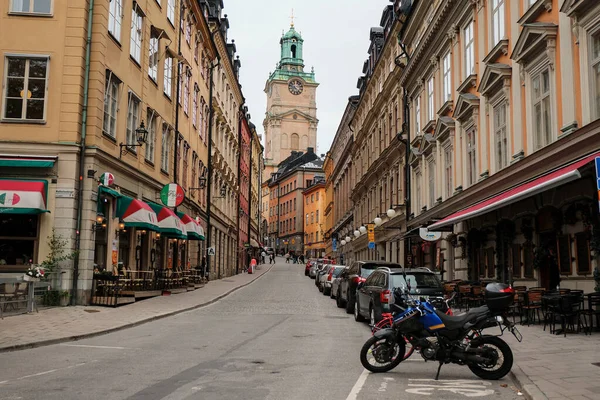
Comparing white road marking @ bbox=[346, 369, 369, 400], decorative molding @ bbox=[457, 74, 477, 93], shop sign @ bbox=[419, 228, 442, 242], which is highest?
decorative molding @ bbox=[457, 74, 477, 93]

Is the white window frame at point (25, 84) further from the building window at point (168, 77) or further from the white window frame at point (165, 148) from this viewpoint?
the building window at point (168, 77)

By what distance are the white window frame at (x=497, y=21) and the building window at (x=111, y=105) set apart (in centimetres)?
1278

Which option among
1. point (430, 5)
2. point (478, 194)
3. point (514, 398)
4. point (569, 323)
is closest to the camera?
point (514, 398)

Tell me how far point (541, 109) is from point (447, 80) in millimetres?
10087

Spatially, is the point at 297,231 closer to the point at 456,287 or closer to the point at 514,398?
the point at 456,287

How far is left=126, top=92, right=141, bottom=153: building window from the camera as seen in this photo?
23.5 m

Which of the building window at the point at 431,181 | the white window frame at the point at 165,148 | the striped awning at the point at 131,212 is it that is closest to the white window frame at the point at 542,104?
the building window at the point at 431,181

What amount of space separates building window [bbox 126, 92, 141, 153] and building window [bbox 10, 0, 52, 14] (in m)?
4.58

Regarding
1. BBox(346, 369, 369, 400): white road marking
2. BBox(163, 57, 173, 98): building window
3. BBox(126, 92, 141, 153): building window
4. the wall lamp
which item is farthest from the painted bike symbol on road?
BBox(163, 57, 173, 98): building window

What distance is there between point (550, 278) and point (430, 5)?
665 inches

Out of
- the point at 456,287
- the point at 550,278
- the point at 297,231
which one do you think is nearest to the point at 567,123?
the point at 550,278

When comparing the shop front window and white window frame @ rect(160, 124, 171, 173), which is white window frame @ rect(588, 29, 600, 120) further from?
white window frame @ rect(160, 124, 171, 173)

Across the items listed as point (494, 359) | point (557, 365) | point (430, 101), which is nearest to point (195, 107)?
point (430, 101)

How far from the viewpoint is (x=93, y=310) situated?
18.2 meters
